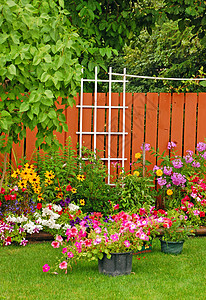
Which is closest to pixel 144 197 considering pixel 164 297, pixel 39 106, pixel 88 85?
pixel 88 85

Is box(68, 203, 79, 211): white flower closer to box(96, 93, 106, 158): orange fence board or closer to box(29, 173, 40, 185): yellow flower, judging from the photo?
box(29, 173, 40, 185): yellow flower

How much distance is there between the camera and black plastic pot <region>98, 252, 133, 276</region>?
3.44 metres

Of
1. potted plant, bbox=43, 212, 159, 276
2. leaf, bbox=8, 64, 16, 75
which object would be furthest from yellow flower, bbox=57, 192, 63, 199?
leaf, bbox=8, 64, 16, 75

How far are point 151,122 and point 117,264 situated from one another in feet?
8.84

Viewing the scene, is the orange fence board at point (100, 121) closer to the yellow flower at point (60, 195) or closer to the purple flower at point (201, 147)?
the yellow flower at point (60, 195)

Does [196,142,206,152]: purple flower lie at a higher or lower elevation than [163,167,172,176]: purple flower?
higher

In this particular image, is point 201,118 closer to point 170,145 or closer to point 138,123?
point 170,145

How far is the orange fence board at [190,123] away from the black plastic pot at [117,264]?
8.78 feet

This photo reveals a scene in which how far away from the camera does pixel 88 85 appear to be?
19.7 ft

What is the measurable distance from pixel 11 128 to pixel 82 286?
1305 mm

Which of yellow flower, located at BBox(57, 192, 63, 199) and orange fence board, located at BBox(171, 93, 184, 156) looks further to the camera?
orange fence board, located at BBox(171, 93, 184, 156)

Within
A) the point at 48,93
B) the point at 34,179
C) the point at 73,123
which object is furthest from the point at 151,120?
the point at 48,93

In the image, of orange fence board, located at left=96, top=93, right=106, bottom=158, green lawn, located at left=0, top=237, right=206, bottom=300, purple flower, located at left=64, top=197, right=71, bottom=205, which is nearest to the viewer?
green lawn, located at left=0, top=237, right=206, bottom=300

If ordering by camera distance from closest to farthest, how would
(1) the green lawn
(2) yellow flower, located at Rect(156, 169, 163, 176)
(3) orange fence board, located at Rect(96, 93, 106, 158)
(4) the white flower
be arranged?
(1) the green lawn → (4) the white flower → (2) yellow flower, located at Rect(156, 169, 163, 176) → (3) orange fence board, located at Rect(96, 93, 106, 158)
